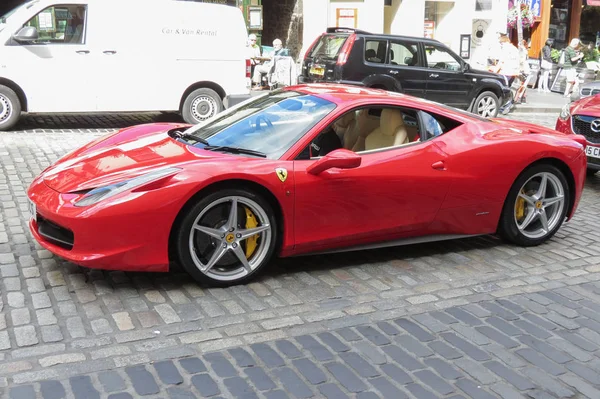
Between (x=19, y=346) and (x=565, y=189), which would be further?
(x=565, y=189)

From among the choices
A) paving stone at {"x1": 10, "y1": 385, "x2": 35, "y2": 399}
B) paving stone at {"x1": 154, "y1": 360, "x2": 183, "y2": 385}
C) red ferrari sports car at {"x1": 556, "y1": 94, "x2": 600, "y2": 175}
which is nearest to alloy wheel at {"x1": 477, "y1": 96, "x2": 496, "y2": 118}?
red ferrari sports car at {"x1": 556, "y1": 94, "x2": 600, "y2": 175}

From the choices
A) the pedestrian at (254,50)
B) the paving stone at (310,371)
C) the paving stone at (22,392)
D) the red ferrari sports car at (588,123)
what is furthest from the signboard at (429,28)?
the paving stone at (22,392)

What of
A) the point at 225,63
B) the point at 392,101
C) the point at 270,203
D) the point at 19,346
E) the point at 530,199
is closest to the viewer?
the point at 19,346

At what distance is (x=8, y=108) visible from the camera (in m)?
10.7

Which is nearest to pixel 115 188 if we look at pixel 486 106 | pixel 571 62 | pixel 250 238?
pixel 250 238

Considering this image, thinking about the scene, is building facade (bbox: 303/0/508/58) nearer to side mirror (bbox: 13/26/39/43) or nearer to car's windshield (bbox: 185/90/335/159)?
side mirror (bbox: 13/26/39/43)

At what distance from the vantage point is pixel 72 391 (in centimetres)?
346

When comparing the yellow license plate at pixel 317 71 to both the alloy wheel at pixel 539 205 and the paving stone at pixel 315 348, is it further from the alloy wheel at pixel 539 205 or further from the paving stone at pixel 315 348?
the paving stone at pixel 315 348

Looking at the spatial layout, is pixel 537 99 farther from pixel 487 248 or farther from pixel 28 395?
pixel 28 395

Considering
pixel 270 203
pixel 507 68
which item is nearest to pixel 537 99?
pixel 507 68

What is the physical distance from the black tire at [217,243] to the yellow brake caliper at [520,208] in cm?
Result: 221

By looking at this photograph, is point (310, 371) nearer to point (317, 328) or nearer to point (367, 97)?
point (317, 328)

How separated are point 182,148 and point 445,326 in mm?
2181

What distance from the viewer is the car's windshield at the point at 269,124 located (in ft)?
16.7
